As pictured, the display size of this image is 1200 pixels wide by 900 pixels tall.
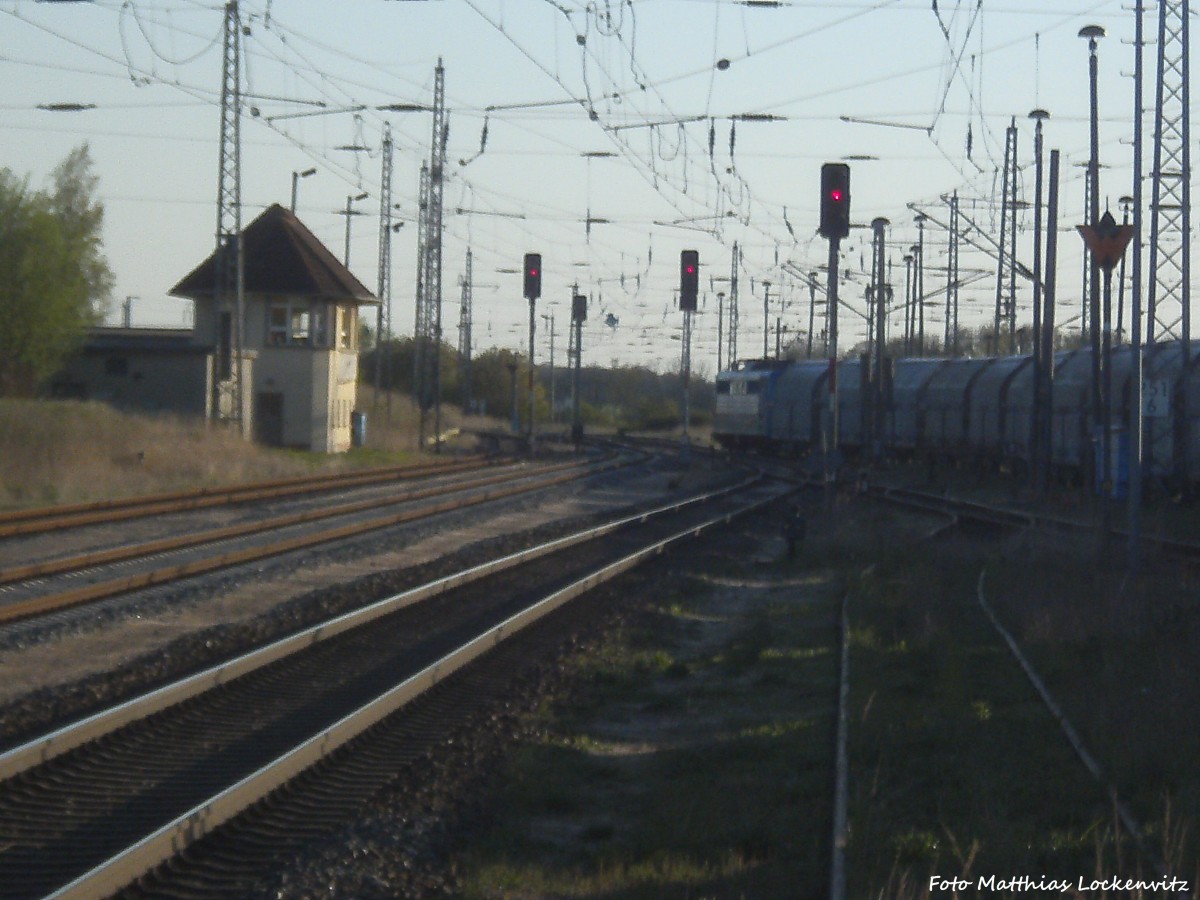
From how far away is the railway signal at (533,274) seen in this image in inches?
1727

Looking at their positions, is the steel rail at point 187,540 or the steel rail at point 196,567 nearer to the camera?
the steel rail at point 196,567

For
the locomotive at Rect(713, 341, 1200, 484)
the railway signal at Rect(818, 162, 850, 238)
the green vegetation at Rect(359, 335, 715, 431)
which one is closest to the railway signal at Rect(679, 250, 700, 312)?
the locomotive at Rect(713, 341, 1200, 484)

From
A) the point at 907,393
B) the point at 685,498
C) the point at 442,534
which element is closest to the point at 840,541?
the point at 442,534

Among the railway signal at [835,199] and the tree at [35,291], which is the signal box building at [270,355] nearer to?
the tree at [35,291]

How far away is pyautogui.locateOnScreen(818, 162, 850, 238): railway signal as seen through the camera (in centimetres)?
2344

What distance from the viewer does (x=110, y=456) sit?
33.3 m

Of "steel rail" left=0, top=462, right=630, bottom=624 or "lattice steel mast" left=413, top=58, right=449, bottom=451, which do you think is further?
"lattice steel mast" left=413, top=58, right=449, bottom=451

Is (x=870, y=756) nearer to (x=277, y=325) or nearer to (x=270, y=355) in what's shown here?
(x=270, y=355)

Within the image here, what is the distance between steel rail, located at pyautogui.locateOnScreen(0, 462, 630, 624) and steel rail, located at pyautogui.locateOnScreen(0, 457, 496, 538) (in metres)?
3.57

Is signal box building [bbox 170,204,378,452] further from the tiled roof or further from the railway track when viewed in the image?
the railway track

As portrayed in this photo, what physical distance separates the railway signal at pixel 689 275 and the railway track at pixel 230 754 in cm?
2299

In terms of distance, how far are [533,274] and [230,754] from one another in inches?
1423

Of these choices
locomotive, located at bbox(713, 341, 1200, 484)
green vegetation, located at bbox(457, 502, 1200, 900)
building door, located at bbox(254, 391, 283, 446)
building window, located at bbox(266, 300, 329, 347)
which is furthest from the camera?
building window, located at bbox(266, 300, 329, 347)

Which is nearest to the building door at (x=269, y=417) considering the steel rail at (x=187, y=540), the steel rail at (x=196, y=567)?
the steel rail at (x=187, y=540)
